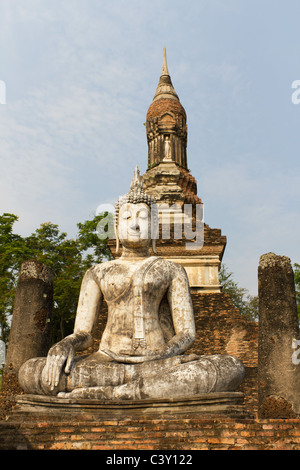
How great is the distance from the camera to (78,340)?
6.21 metres

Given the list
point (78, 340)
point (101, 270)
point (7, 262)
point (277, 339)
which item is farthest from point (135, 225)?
point (7, 262)

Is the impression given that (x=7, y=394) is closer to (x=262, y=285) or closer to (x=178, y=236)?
(x=262, y=285)

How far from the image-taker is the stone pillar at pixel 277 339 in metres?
8.83

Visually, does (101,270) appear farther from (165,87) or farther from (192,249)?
(165,87)

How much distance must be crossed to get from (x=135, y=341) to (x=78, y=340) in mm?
677

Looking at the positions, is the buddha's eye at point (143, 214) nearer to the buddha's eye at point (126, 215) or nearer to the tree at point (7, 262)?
the buddha's eye at point (126, 215)

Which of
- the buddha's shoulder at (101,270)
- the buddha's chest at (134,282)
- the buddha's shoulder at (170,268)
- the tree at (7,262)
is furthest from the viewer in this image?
the tree at (7,262)

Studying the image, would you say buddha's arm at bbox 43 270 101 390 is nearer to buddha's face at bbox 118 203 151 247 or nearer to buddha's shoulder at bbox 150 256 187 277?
buddha's face at bbox 118 203 151 247

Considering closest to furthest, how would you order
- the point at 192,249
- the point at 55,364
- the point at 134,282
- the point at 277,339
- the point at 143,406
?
the point at 143,406 → the point at 55,364 → the point at 134,282 → the point at 277,339 → the point at 192,249

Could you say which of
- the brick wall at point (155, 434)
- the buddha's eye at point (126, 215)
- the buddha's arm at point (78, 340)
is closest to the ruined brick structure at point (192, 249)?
the buddha's arm at point (78, 340)

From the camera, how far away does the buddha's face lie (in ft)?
22.3

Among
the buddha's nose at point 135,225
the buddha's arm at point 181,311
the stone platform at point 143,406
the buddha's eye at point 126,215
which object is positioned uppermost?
the buddha's eye at point 126,215

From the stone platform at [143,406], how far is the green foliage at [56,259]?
545 inches

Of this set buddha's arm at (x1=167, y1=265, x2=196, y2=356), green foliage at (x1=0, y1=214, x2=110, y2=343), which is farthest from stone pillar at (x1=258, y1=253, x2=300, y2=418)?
green foliage at (x1=0, y1=214, x2=110, y2=343)
